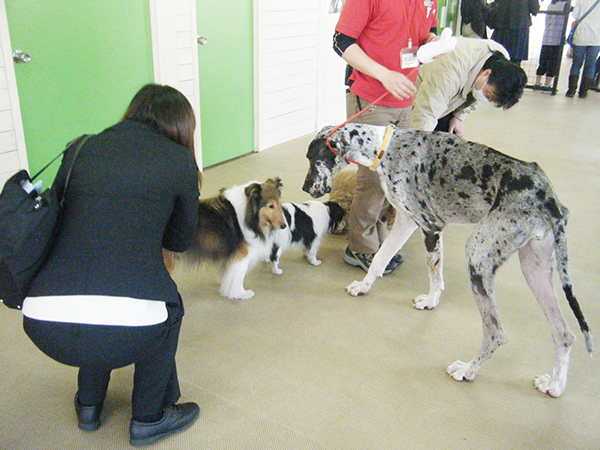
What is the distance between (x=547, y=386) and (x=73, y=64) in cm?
338

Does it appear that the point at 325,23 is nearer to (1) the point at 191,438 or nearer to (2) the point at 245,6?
(2) the point at 245,6

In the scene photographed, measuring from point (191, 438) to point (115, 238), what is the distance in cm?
85

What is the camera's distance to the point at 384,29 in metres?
2.75

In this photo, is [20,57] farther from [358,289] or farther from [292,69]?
[292,69]

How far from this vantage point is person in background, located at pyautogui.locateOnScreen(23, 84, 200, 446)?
152 cm

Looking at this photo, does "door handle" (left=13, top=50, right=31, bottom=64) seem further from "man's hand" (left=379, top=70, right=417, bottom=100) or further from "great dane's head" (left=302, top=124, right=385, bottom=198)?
"man's hand" (left=379, top=70, right=417, bottom=100)

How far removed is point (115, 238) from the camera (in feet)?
5.04

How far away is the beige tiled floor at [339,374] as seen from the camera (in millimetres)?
2004

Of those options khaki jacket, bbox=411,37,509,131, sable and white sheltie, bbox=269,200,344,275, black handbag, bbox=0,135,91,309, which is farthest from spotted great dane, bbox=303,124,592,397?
black handbag, bbox=0,135,91,309

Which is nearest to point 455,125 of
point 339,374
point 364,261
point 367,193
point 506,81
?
point 506,81

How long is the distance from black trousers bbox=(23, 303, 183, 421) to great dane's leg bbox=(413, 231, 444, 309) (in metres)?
1.40

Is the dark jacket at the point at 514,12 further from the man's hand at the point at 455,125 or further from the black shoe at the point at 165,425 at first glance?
the black shoe at the point at 165,425

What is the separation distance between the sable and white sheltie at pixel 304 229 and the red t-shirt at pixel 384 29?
80 cm

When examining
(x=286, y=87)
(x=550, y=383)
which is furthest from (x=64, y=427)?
(x=286, y=87)
